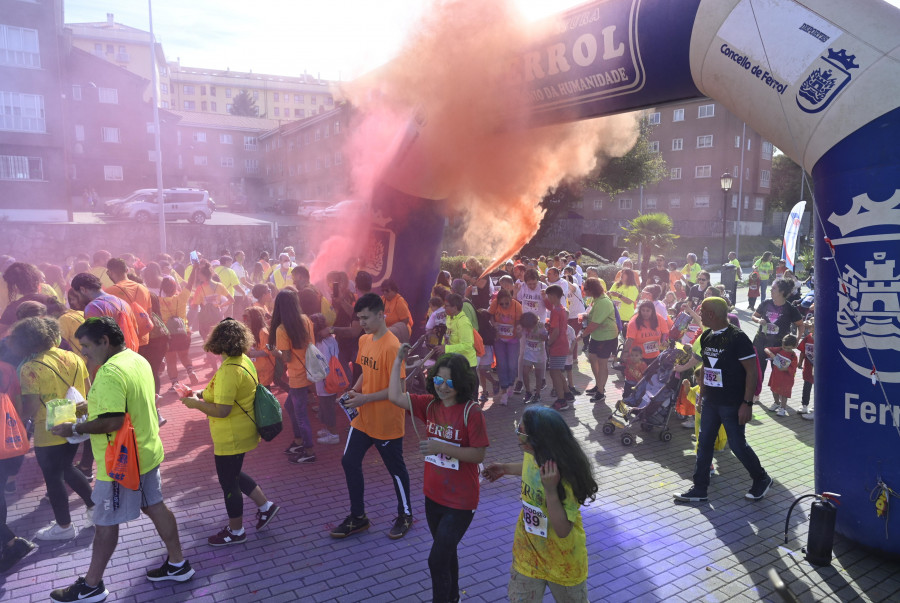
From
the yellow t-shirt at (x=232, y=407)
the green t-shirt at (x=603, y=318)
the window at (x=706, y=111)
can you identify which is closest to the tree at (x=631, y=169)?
the window at (x=706, y=111)

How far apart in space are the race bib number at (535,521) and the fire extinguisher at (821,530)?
247 centimetres

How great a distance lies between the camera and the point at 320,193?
3127 centimetres

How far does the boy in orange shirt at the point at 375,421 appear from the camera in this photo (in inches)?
179

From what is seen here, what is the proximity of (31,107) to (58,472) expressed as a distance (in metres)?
29.1

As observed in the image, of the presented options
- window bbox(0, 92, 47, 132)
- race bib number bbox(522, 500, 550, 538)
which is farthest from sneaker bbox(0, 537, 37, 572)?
window bbox(0, 92, 47, 132)

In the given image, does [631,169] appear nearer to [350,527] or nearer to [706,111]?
[706,111]

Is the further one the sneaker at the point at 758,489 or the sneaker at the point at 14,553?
the sneaker at the point at 758,489

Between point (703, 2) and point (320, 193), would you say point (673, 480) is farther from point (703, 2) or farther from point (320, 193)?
point (320, 193)

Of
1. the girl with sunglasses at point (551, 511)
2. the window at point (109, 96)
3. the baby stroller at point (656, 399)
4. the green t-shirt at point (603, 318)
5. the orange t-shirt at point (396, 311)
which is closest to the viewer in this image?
the girl with sunglasses at point (551, 511)

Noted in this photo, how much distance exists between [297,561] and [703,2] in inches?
214

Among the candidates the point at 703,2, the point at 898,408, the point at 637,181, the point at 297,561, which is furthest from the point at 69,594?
the point at 637,181

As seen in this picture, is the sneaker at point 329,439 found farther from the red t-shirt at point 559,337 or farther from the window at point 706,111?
the window at point 706,111

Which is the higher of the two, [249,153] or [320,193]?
[249,153]

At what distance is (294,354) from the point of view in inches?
243
